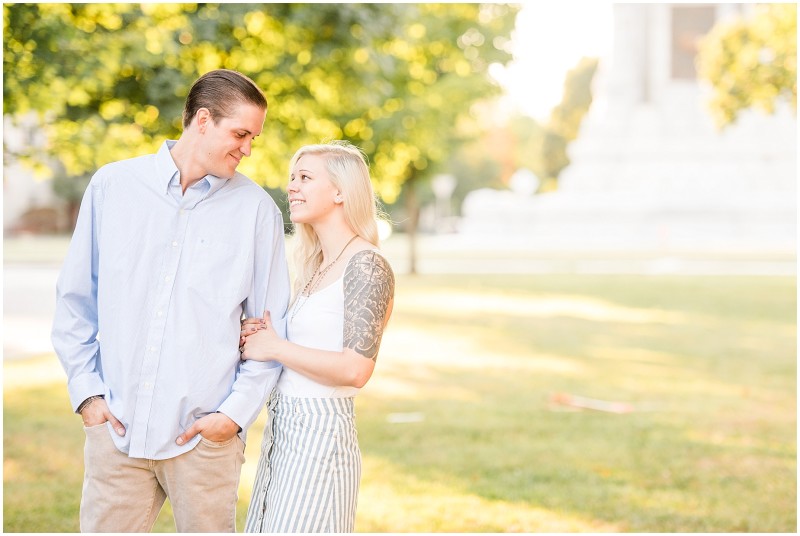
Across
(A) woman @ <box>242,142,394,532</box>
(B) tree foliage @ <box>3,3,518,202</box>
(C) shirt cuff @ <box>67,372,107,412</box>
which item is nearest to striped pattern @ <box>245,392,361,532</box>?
(A) woman @ <box>242,142,394,532</box>

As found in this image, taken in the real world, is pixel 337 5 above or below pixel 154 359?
above

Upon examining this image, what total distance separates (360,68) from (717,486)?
7.29 m

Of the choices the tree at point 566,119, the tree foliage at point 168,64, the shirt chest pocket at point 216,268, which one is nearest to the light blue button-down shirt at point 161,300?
the shirt chest pocket at point 216,268

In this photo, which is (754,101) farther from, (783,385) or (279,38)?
(279,38)

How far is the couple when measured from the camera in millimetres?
3230

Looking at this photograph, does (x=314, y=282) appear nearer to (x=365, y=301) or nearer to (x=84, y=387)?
(x=365, y=301)

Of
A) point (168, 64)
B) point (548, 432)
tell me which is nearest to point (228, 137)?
point (548, 432)

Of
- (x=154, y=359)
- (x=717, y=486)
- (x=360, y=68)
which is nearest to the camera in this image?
(x=154, y=359)

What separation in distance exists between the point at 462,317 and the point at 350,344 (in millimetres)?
14331

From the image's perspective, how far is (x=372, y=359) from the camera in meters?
3.33

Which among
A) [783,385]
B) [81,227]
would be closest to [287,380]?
[81,227]

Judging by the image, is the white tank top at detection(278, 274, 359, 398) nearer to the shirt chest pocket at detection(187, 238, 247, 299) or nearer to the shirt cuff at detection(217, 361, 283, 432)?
the shirt cuff at detection(217, 361, 283, 432)

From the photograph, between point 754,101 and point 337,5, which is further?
point 754,101

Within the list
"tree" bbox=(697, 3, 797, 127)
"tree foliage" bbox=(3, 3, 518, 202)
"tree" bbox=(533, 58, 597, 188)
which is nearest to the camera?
"tree foliage" bbox=(3, 3, 518, 202)
